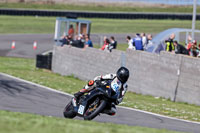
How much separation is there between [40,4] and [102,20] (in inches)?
299

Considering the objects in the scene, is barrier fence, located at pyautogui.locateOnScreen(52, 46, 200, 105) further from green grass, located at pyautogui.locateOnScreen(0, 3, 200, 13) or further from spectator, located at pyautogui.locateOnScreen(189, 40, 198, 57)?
green grass, located at pyautogui.locateOnScreen(0, 3, 200, 13)

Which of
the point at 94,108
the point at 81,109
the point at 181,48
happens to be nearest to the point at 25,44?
the point at 181,48

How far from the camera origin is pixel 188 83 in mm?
16250

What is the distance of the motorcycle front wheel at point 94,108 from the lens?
9.45 meters

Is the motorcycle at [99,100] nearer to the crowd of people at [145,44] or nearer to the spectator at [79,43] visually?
the crowd of people at [145,44]

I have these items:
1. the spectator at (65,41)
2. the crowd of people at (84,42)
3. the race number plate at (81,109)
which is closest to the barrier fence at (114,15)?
the spectator at (65,41)

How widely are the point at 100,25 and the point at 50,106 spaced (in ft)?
115

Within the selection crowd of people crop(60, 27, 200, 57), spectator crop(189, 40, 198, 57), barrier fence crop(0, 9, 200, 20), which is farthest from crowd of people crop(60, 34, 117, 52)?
barrier fence crop(0, 9, 200, 20)

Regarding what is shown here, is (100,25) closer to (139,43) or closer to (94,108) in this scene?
(139,43)

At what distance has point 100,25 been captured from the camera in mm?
48281

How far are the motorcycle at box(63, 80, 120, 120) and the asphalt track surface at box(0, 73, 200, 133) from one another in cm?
186

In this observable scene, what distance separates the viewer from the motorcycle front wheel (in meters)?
9.45

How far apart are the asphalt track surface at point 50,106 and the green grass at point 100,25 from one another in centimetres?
2657

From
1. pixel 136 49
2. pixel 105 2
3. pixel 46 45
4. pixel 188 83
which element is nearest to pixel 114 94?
pixel 188 83
